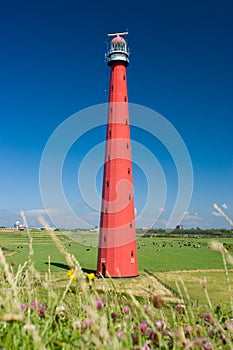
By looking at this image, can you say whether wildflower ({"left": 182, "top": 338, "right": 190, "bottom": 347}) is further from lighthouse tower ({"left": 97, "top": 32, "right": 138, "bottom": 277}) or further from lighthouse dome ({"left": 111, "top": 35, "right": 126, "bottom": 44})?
lighthouse dome ({"left": 111, "top": 35, "right": 126, "bottom": 44})

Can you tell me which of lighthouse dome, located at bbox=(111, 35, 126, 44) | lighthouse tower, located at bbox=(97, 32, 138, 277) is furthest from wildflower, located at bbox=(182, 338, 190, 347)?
lighthouse dome, located at bbox=(111, 35, 126, 44)

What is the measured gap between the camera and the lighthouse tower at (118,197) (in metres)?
26.0

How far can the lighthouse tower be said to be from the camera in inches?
1025

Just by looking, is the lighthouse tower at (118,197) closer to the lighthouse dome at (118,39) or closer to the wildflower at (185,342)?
the lighthouse dome at (118,39)

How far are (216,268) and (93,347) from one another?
3660 centimetres

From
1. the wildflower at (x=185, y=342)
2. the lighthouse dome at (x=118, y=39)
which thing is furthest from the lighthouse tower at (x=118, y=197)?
the wildflower at (x=185, y=342)

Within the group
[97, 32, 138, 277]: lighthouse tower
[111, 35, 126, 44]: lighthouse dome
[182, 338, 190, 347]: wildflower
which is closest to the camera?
[182, 338, 190, 347]: wildflower

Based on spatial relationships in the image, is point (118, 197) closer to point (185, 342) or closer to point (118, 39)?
point (118, 39)

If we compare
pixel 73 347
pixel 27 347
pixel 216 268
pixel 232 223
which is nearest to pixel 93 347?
pixel 73 347

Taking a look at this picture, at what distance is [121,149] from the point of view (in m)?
27.2

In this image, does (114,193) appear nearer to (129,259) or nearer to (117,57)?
(129,259)

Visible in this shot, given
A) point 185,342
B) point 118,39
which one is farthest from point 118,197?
point 185,342

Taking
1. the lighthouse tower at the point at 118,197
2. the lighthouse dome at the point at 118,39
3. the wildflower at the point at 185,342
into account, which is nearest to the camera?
the wildflower at the point at 185,342

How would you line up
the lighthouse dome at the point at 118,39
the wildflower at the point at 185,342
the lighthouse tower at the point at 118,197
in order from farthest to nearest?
the lighthouse dome at the point at 118,39 → the lighthouse tower at the point at 118,197 → the wildflower at the point at 185,342
